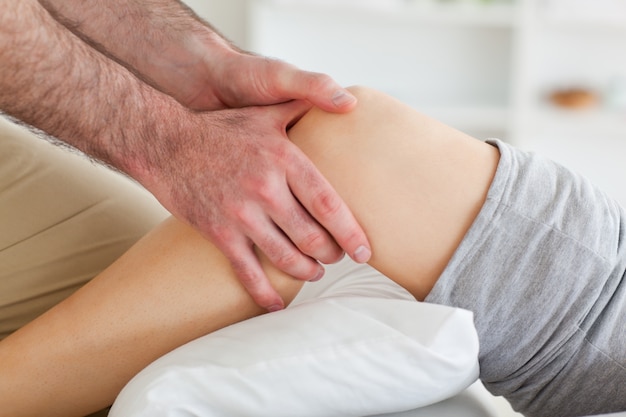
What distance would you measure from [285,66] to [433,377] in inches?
20.2

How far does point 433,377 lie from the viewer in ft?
2.93

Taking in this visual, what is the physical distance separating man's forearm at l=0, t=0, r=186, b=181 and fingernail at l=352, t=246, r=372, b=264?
0.29m

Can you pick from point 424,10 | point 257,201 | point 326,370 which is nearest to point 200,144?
point 257,201

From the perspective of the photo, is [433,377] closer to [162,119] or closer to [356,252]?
[356,252]

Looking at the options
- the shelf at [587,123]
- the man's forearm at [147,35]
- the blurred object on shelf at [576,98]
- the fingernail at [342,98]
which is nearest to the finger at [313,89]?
the fingernail at [342,98]

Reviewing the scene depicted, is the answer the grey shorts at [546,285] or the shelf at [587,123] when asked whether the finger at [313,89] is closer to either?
the grey shorts at [546,285]

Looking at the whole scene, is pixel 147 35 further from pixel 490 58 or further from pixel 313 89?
pixel 490 58

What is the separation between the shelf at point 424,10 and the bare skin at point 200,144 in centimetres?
258

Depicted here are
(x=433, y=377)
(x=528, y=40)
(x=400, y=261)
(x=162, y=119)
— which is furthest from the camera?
(x=528, y=40)

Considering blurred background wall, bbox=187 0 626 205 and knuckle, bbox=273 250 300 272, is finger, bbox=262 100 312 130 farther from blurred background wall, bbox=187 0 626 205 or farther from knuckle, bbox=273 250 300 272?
blurred background wall, bbox=187 0 626 205

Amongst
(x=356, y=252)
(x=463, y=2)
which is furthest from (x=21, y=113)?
(x=463, y=2)

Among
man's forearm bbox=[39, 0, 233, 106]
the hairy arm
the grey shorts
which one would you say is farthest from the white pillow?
man's forearm bbox=[39, 0, 233, 106]

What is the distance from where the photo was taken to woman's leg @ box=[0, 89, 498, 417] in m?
1.00

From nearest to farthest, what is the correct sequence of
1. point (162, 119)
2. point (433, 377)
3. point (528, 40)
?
point (433, 377)
point (162, 119)
point (528, 40)
